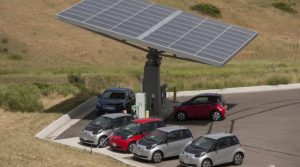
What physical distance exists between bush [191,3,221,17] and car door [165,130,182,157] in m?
57.2

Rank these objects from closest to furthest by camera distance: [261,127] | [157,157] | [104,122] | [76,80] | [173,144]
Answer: [157,157] < [173,144] < [104,122] < [261,127] < [76,80]

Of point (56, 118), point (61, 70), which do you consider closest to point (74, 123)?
point (56, 118)

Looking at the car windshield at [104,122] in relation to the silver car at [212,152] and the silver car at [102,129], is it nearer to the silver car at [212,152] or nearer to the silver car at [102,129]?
the silver car at [102,129]

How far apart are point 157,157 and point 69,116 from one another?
11.4 m

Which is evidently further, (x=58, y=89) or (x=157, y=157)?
(x=58, y=89)

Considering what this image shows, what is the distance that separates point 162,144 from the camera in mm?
25703

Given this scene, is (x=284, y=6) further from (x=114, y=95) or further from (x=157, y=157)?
(x=157, y=157)

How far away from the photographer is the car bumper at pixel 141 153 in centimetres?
2530

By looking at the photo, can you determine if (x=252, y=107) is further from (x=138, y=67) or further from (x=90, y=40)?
(x=90, y=40)

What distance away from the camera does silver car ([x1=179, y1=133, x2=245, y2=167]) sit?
24.0m

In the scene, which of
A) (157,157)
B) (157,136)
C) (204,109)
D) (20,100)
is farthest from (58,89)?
(157,157)

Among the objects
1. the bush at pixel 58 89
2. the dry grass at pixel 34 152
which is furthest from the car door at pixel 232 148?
the bush at pixel 58 89

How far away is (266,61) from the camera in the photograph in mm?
66688

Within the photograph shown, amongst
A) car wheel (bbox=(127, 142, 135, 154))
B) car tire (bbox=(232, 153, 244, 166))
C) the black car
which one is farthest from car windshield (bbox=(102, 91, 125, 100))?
car tire (bbox=(232, 153, 244, 166))
